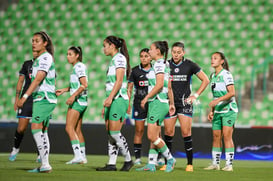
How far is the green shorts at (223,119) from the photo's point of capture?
24.1 ft

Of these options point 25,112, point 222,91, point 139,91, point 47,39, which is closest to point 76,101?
point 25,112

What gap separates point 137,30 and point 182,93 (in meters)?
6.80

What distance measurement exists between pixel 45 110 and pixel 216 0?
30.6ft

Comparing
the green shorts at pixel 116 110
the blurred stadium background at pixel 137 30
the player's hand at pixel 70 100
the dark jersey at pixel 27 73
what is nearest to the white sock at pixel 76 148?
the player's hand at pixel 70 100

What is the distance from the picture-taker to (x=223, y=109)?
7.41 m

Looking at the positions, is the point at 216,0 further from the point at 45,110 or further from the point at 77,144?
the point at 45,110

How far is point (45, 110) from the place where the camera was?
5746 millimetres

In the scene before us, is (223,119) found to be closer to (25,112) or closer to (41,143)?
(41,143)

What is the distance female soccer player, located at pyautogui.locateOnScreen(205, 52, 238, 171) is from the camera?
729 centimetres

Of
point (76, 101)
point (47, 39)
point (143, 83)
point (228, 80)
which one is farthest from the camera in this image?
point (143, 83)

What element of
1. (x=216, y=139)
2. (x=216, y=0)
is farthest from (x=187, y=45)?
(x=216, y=139)

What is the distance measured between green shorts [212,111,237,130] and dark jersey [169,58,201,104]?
25.4 inches

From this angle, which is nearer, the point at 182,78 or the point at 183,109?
the point at 183,109

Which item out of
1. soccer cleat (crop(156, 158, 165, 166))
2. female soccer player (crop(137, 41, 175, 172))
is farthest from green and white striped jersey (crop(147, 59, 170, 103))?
soccer cleat (crop(156, 158, 165, 166))
